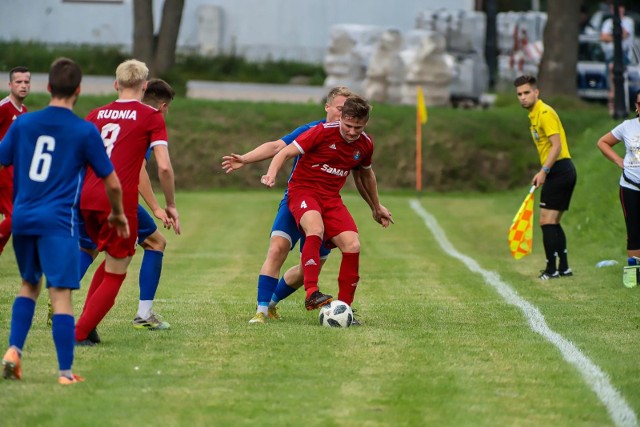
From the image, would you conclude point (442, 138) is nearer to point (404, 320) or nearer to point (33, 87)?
point (33, 87)

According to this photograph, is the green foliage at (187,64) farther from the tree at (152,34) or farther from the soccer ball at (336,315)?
the soccer ball at (336,315)

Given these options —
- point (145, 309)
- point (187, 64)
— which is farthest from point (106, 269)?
point (187, 64)

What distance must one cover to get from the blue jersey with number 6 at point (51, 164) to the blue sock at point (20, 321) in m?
0.43

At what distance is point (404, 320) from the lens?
10.7m

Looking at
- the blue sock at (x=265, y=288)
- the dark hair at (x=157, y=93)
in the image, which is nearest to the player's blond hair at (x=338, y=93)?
the dark hair at (x=157, y=93)

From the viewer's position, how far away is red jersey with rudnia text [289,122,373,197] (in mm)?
10328

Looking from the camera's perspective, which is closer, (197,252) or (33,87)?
(197,252)

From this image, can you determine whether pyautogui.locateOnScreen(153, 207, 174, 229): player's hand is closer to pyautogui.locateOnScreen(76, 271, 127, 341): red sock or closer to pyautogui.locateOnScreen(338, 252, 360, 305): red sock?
pyautogui.locateOnScreen(76, 271, 127, 341): red sock

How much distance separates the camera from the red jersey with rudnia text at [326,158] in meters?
10.3

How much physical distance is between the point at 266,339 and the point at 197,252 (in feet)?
31.5

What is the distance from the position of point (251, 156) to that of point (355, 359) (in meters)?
2.28

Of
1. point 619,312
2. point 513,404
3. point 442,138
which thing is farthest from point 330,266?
point 442,138

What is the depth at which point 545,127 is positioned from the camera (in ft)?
46.4

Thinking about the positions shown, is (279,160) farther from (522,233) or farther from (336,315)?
(522,233)
